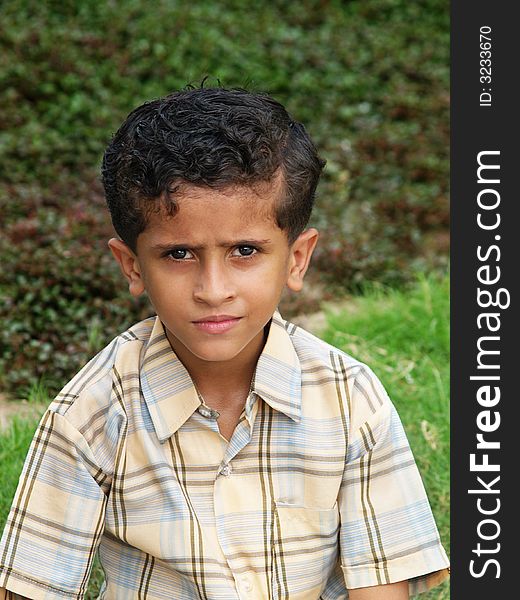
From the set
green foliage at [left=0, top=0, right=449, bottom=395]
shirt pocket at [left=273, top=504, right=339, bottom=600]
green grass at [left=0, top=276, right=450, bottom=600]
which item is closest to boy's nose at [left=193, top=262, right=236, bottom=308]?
shirt pocket at [left=273, top=504, right=339, bottom=600]

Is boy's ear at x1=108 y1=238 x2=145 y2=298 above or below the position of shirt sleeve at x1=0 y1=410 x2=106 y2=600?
above

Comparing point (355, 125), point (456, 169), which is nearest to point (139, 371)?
point (456, 169)

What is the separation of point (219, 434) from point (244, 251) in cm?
39

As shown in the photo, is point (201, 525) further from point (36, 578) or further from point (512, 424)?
point (512, 424)

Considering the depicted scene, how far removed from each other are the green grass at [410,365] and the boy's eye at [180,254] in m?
1.11

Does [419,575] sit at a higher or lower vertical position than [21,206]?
lower

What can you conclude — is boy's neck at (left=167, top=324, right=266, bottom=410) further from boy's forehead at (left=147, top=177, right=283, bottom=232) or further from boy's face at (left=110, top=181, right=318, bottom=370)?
boy's forehead at (left=147, top=177, right=283, bottom=232)

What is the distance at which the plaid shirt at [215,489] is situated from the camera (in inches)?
84.6

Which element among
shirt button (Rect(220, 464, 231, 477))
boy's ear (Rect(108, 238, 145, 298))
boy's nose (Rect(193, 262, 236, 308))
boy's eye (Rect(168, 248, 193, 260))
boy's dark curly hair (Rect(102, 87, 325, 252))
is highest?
boy's dark curly hair (Rect(102, 87, 325, 252))

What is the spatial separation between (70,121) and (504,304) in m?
3.70

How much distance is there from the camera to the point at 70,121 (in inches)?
240

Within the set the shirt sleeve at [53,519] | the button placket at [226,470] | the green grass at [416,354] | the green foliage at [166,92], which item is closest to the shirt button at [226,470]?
the button placket at [226,470]

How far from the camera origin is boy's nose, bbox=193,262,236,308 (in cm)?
198

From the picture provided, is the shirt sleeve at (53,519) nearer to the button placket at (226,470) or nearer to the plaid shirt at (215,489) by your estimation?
the plaid shirt at (215,489)
